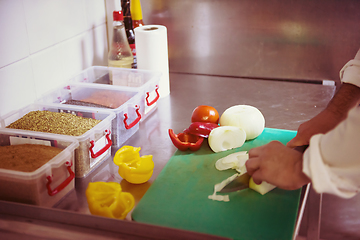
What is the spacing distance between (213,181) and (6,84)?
0.67m

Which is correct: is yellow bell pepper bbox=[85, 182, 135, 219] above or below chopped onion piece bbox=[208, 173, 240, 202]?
above

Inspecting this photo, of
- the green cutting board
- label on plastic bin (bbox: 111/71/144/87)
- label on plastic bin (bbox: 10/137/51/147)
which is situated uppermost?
label on plastic bin (bbox: 111/71/144/87)

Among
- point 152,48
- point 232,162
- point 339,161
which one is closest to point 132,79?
point 152,48

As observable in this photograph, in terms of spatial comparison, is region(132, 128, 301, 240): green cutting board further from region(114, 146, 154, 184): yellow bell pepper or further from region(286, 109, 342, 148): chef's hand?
region(286, 109, 342, 148): chef's hand

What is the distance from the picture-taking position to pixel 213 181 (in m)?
0.81

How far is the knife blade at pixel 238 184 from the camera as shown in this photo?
0.78 metres

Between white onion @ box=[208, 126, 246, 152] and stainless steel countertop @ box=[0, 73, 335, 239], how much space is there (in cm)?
13

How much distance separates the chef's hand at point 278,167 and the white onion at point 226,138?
196 mm

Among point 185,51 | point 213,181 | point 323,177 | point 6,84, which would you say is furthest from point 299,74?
point 6,84

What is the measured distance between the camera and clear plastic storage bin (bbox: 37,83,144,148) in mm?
1015

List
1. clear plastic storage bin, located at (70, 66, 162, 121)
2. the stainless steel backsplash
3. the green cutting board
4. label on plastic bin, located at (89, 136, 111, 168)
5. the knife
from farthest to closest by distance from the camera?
1. the stainless steel backsplash
2. clear plastic storage bin, located at (70, 66, 162, 121)
3. label on plastic bin, located at (89, 136, 111, 168)
4. the knife
5. the green cutting board

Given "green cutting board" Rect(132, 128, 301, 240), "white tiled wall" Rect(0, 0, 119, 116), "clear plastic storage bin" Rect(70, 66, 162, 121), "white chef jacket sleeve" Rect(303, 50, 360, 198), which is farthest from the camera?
"clear plastic storage bin" Rect(70, 66, 162, 121)

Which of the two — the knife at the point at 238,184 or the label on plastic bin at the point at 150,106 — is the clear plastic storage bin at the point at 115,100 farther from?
the knife at the point at 238,184

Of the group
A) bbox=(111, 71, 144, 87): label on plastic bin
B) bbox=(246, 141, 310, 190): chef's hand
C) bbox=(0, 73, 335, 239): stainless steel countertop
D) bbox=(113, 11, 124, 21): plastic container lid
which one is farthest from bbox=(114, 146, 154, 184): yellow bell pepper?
bbox=(113, 11, 124, 21): plastic container lid
